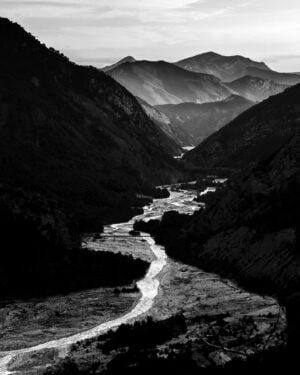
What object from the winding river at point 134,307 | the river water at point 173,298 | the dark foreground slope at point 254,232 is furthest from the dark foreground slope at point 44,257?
the dark foreground slope at point 254,232

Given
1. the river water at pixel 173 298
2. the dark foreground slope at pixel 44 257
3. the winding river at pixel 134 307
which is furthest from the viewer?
the dark foreground slope at pixel 44 257

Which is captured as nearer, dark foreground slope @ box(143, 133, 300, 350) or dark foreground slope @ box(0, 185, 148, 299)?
dark foreground slope @ box(143, 133, 300, 350)

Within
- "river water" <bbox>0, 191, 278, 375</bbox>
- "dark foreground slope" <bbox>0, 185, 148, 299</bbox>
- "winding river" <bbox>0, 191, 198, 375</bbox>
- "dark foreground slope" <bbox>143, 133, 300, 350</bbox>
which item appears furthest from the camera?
"dark foreground slope" <bbox>0, 185, 148, 299</bbox>

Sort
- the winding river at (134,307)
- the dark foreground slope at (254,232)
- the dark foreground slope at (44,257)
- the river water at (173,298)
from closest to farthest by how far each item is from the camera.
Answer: the winding river at (134,307)
the river water at (173,298)
the dark foreground slope at (254,232)
the dark foreground slope at (44,257)

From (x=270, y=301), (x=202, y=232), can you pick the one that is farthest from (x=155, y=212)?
(x=270, y=301)

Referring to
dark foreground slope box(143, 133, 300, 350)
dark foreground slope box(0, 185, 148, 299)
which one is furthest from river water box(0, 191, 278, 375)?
dark foreground slope box(0, 185, 148, 299)

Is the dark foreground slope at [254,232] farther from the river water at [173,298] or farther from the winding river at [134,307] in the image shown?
the winding river at [134,307]

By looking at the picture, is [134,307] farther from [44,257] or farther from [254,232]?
[254,232]

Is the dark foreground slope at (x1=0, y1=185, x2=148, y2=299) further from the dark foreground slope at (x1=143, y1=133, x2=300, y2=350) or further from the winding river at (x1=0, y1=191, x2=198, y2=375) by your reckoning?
the dark foreground slope at (x1=143, y1=133, x2=300, y2=350)

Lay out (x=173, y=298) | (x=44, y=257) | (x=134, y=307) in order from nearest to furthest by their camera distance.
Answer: (x=134, y=307), (x=173, y=298), (x=44, y=257)

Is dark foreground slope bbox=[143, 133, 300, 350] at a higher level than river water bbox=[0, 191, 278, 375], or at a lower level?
higher

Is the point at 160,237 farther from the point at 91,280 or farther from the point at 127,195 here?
the point at 127,195

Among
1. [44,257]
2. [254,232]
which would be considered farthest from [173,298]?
[44,257]
